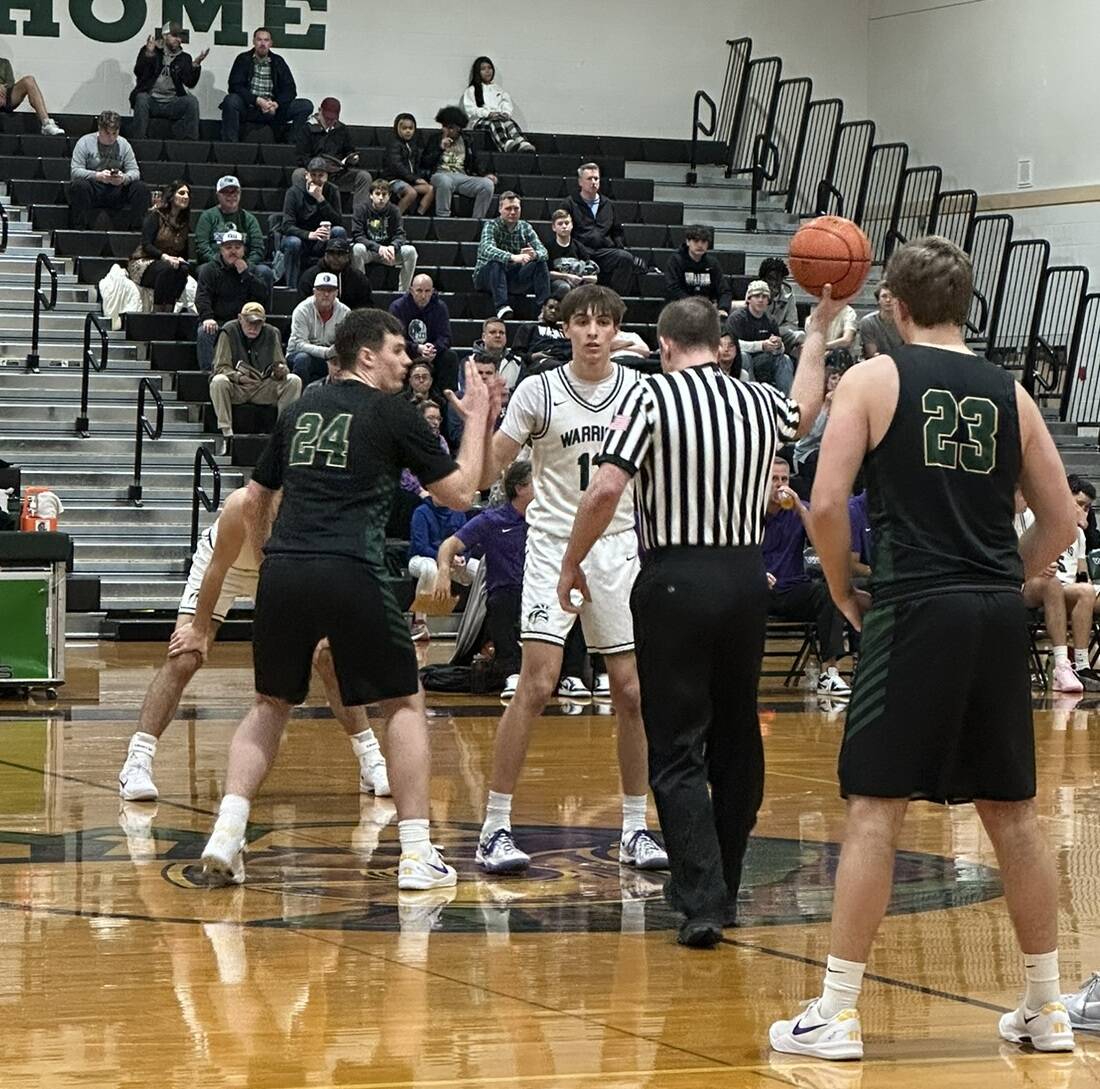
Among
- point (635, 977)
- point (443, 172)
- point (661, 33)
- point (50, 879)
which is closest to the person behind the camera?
point (635, 977)

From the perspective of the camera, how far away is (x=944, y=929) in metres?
6.30

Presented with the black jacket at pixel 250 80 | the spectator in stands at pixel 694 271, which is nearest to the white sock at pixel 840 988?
the spectator in stands at pixel 694 271

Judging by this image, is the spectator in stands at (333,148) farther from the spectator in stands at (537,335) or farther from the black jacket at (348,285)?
the spectator in stands at (537,335)

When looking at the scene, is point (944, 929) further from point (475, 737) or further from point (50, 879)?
point (475, 737)

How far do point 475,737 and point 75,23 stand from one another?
16.4 m

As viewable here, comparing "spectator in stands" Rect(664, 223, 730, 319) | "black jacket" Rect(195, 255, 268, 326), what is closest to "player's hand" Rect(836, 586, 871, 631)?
"black jacket" Rect(195, 255, 268, 326)

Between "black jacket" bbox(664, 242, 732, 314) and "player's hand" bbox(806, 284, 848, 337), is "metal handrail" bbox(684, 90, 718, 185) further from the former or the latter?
"player's hand" bbox(806, 284, 848, 337)

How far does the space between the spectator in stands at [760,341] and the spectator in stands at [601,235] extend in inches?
63.7

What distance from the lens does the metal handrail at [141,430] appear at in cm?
1827

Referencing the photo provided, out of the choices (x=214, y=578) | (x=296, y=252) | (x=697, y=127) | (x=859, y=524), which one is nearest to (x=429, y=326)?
(x=296, y=252)

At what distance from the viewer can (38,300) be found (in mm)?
19578

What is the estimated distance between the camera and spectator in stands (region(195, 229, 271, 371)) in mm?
19578

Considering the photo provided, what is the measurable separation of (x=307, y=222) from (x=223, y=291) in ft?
5.45


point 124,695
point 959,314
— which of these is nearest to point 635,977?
point 959,314
